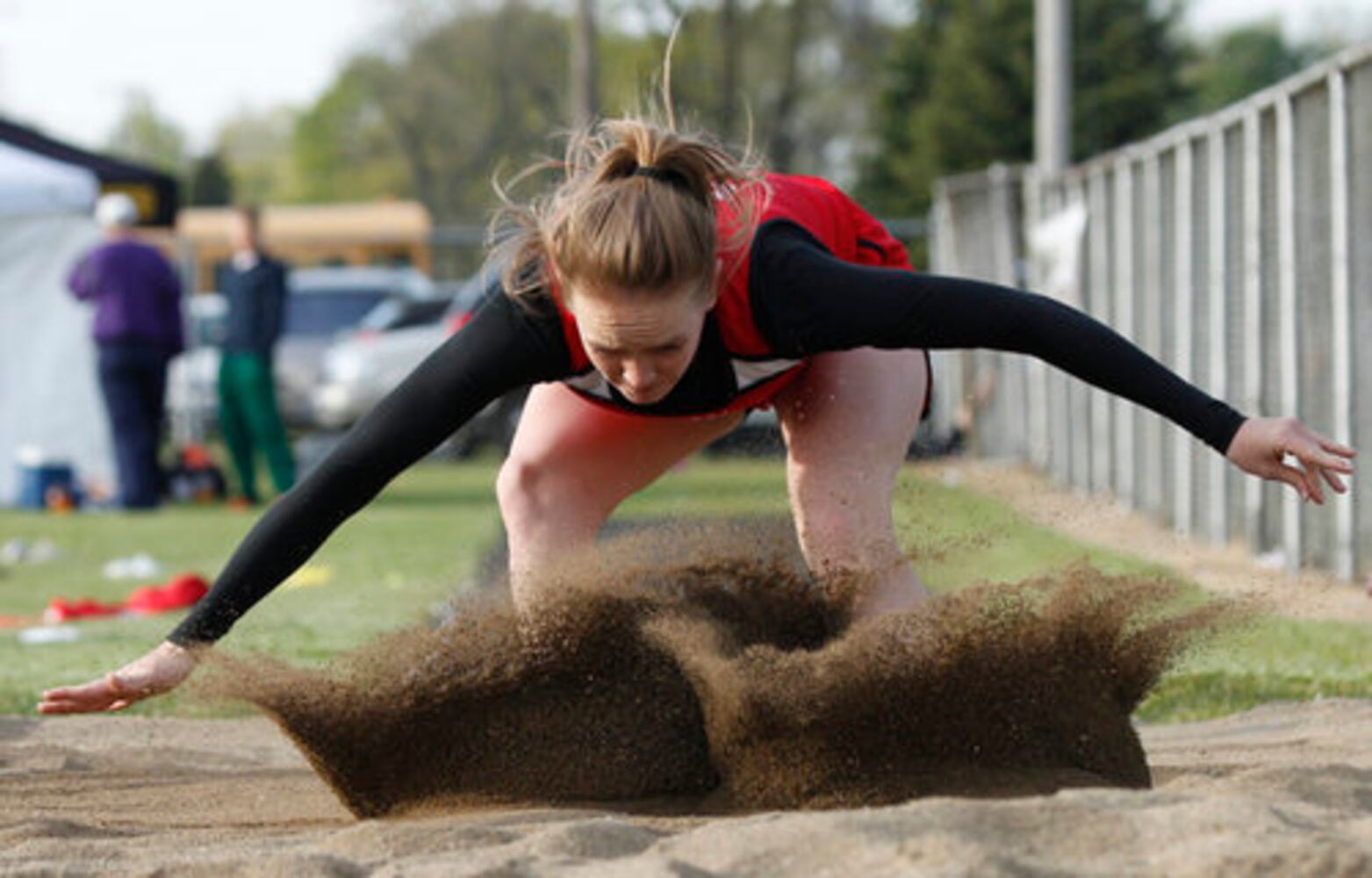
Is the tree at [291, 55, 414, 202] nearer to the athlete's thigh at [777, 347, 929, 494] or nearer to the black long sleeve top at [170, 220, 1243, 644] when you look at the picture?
the athlete's thigh at [777, 347, 929, 494]

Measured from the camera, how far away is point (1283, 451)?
384 cm

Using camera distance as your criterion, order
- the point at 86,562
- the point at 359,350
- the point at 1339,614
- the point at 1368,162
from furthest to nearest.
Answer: the point at 359,350 < the point at 86,562 < the point at 1368,162 < the point at 1339,614

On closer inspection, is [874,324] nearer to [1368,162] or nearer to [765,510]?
[765,510]

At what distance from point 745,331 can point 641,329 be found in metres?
0.31

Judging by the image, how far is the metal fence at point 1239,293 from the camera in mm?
9297

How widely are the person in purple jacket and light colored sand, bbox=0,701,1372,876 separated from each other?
1189 centimetres

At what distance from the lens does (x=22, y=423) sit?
1875cm

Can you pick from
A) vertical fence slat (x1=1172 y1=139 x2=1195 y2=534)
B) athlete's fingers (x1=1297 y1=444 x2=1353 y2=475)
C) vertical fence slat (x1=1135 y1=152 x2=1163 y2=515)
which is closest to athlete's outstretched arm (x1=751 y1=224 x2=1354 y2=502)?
athlete's fingers (x1=1297 y1=444 x2=1353 y2=475)

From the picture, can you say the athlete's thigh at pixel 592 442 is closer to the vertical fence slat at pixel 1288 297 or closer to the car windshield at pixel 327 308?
the vertical fence slat at pixel 1288 297

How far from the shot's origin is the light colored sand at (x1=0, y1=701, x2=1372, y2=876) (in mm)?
3119

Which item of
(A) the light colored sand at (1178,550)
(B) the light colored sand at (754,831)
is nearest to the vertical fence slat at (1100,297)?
(A) the light colored sand at (1178,550)

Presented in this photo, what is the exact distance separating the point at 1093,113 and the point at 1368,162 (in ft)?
94.3

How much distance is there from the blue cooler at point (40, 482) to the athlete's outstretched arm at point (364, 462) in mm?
14855

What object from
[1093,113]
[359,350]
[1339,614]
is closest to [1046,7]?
[359,350]
